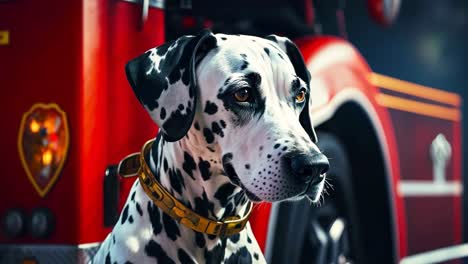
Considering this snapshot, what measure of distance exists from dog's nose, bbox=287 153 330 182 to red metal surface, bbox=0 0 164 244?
2.37 feet

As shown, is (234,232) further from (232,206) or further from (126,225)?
(126,225)

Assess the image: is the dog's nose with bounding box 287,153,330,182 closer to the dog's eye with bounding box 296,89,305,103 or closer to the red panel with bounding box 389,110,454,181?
the dog's eye with bounding box 296,89,305,103

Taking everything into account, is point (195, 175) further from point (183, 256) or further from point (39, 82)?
point (39, 82)

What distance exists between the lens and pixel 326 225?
4.04 metres

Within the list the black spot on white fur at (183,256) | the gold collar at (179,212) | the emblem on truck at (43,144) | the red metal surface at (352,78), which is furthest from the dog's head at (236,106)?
the red metal surface at (352,78)

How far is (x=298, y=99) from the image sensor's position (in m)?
2.70

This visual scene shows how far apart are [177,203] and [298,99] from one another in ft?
1.54

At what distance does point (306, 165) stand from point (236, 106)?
28 cm

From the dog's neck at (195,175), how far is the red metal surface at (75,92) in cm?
25

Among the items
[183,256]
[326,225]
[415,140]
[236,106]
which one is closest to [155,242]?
[183,256]

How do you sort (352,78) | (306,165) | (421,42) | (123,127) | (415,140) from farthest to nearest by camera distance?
(421,42), (415,140), (352,78), (123,127), (306,165)

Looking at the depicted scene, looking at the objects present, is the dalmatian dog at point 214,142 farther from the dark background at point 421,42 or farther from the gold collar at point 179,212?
the dark background at point 421,42

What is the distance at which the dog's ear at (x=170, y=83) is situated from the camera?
100 inches


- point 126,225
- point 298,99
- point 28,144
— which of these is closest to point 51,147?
point 28,144
